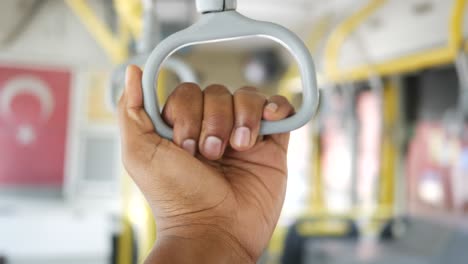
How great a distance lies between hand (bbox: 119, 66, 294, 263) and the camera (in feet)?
1.50

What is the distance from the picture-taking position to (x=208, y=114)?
465 mm

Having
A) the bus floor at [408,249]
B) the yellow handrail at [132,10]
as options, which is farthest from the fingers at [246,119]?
the bus floor at [408,249]

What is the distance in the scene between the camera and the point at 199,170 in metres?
0.48

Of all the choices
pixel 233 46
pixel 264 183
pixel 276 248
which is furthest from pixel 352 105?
pixel 233 46

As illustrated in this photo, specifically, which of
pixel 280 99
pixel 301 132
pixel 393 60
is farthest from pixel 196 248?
pixel 301 132

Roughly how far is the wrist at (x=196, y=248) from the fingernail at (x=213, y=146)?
0.10 meters

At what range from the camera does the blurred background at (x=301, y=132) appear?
7.17 feet

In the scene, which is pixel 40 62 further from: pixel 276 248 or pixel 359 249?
pixel 359 249

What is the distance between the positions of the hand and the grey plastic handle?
36 millimetres

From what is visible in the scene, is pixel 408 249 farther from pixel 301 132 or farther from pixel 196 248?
pixel 196 248

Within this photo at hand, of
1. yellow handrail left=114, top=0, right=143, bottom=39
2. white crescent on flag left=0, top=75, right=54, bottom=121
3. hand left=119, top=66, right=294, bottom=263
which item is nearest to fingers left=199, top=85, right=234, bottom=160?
hand left=119, top=66, right=294, bottom=263

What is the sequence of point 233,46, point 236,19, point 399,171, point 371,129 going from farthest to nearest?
point 233,46 → point 371,129 → point 399,171 → point 236,19

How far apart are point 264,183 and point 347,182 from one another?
3397 mm

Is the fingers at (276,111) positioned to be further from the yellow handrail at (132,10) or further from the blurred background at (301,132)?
the yellow handrail at (132,10)
